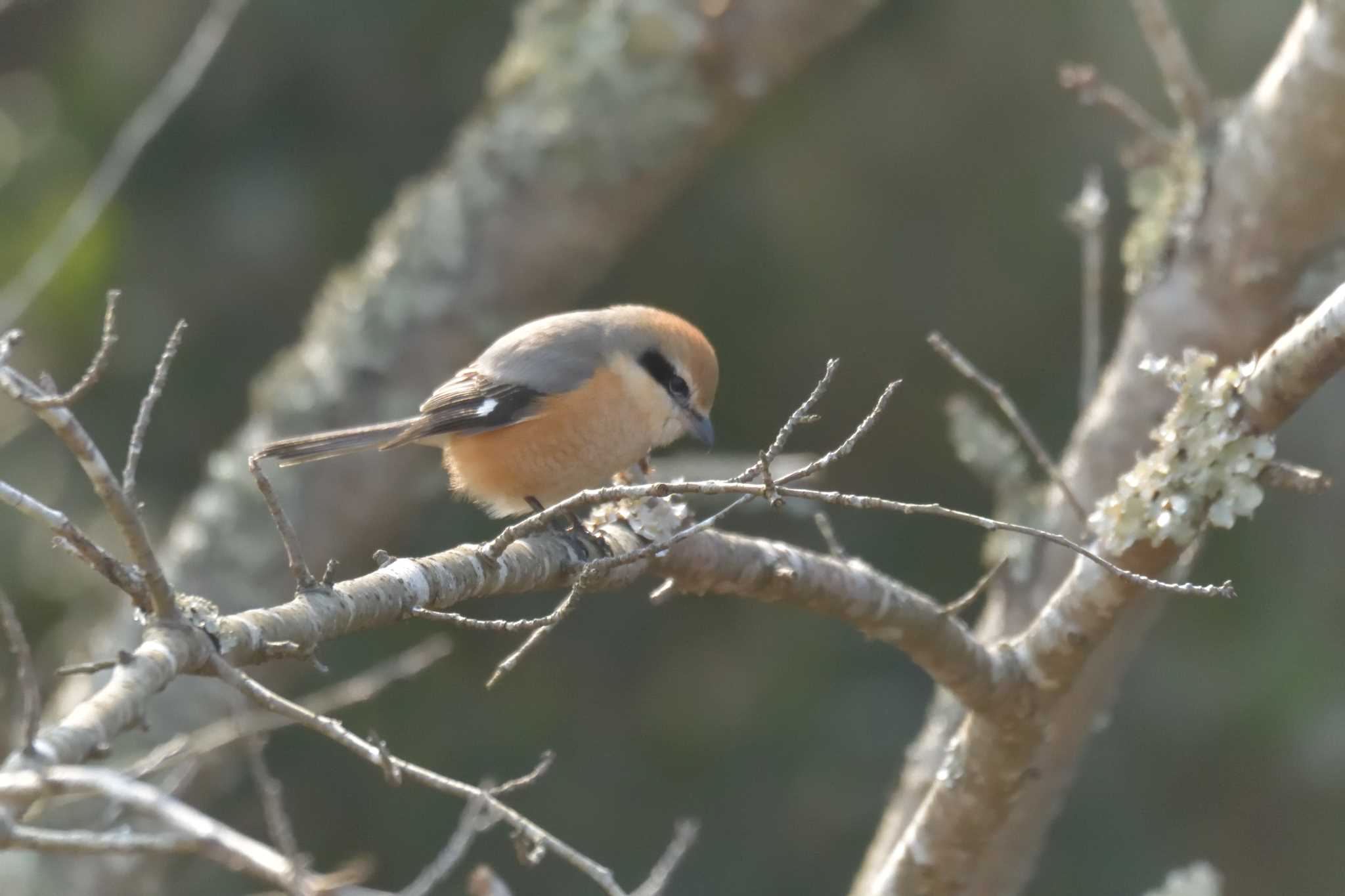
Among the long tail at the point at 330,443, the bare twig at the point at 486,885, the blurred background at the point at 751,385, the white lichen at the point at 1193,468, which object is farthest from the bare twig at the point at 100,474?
the blurred background at the point at 751,385

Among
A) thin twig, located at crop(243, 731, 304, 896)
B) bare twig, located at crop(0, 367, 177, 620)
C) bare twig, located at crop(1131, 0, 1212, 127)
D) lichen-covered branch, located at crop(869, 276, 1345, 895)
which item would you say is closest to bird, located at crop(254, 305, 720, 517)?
thin twig, located at crop(243, 731, 304, 896)

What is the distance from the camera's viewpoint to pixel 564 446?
298 centimetres

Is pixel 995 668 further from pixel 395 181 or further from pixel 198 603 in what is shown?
pixel 395 181

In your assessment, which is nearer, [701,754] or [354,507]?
[354,507]

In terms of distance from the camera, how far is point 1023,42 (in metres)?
5.03

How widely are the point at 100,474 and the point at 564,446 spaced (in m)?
1.77

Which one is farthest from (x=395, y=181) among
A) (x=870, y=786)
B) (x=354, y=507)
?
(x=870, y=786)

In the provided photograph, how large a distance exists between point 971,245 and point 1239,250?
7.59 ft

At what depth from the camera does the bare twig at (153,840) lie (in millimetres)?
963

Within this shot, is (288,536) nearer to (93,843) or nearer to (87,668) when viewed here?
(87,668)

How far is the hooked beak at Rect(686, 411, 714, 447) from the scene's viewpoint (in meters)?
3.21

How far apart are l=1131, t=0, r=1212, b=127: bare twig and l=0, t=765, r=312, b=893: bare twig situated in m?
2.46

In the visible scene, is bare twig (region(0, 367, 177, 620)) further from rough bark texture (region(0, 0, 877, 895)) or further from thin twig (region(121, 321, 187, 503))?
rough bark texture (region(0, 0, 877, 895))

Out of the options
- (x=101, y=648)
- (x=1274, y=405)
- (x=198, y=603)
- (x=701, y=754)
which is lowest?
(x=198, y=603)
